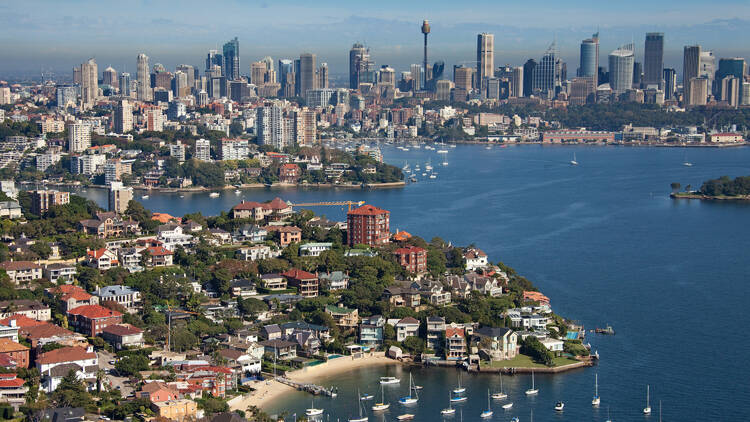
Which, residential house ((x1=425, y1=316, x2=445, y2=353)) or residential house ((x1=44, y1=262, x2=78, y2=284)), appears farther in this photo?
residential house ((x1=44, y1=262, x2=78, y2=284))

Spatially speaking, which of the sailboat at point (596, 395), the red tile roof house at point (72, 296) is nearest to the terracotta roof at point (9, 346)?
→ the red tile roof house at point (72, 296)

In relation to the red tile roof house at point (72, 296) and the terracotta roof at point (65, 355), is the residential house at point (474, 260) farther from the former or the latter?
the terracotta roof at point (65, 355)

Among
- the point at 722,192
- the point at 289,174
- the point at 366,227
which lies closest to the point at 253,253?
the point at 366,227

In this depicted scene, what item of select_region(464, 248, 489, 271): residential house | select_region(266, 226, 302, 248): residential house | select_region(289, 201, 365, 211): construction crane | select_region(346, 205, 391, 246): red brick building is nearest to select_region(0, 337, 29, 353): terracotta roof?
select_region(266, 226, 302, 248): residential house

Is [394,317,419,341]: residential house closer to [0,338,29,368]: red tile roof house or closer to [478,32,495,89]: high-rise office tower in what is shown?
[0,338,29,368]: red tile roof house

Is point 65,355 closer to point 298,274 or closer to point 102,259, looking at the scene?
point 102,259
